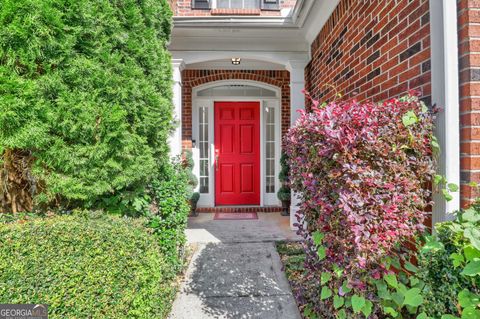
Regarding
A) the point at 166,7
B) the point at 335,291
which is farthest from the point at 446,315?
the point at 166,7

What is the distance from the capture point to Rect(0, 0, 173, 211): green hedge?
1566 millimetres

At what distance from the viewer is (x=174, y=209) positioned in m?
2.48

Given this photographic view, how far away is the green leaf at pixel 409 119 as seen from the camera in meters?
1.38

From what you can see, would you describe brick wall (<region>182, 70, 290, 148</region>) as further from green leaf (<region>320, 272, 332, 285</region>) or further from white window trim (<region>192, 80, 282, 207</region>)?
green leaf (<region>320, 272, 332, 285</region>)

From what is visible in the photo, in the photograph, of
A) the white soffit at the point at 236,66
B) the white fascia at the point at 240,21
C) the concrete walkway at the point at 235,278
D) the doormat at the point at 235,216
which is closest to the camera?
the concrete walkway at the point at 235,278

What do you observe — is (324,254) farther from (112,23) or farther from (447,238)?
(112,23)

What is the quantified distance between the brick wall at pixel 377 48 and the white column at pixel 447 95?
0.13m

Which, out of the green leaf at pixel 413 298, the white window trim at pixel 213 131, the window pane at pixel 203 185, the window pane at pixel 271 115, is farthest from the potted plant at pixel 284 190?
the green leaf at pixel 413 298

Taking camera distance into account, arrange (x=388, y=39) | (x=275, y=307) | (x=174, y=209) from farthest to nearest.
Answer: (x=174, y=209), (x=275, y=307), (x=388, y=39)

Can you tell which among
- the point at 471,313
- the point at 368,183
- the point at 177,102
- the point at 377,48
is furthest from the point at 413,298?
the point at 177,102

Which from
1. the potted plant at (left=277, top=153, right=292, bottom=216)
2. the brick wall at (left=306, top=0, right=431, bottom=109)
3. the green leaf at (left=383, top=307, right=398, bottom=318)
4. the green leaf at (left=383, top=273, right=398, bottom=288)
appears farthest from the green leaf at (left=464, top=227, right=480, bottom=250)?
the potted plant at (left=277, top=153, right=292, bottom=216)

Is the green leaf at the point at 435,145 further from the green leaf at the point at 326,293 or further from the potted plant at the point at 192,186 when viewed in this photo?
the potted plant at the point at 192,186

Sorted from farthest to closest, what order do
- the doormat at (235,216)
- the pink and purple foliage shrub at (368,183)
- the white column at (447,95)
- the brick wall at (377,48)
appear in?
the doormat at (235,216), the brick wall at (377,48), the white column at (447,95), the pink and purple foliage shrub at (368,183)

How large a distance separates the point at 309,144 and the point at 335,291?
863 mm
